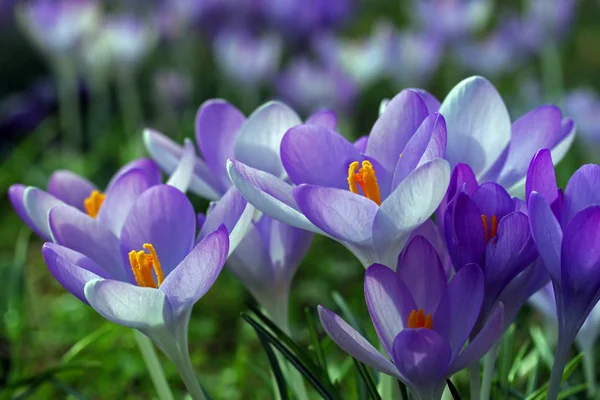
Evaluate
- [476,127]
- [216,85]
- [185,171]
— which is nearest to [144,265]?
[185,171]

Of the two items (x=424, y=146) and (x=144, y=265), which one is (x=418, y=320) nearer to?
(x=424, y=146)

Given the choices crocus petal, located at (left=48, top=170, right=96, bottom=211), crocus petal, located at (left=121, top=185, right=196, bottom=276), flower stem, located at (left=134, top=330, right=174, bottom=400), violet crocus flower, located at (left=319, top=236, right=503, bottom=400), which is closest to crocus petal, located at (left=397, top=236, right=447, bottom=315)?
violet crocus flower, located at (left=319, top=236, right=503, bottom=400)

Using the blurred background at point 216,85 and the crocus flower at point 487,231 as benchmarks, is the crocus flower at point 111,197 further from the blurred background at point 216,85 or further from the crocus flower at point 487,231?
the blurred background at point 216,85

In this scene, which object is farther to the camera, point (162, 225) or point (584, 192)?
point (162, 225)

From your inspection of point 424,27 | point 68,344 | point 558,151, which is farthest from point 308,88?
point 558,151

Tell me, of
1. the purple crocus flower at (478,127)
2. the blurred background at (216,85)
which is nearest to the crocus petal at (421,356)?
the purple crocus flower at (478,127)

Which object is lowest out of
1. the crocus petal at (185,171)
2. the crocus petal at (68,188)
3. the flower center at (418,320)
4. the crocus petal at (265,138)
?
the crocus petal at (68,188)

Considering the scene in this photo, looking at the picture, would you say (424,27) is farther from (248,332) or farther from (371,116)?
(248,332)
